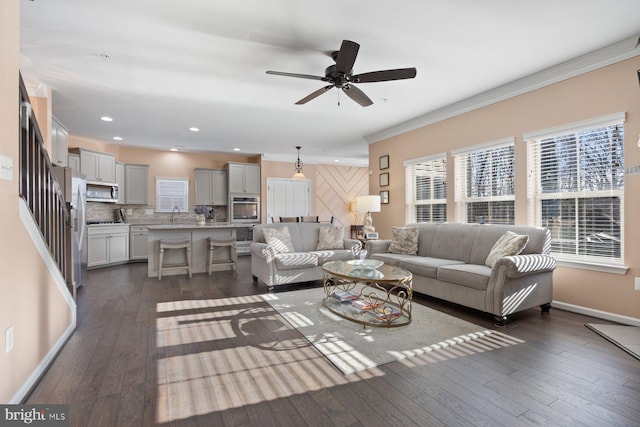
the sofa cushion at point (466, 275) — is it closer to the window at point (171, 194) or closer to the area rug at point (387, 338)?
the area rug at point (387, 338)

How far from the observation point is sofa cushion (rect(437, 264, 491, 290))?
3070 millimetres

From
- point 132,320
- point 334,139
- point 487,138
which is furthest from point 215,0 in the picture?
point 334,139

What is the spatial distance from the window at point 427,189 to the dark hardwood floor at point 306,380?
243 centimetres

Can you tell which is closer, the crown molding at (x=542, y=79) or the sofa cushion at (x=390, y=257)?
the crown molding at (x=542, y=79)

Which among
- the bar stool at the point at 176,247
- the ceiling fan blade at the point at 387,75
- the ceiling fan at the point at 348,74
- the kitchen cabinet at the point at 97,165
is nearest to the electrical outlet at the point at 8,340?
the ceiling fan at the point at 348,74

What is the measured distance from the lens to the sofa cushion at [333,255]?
452cm

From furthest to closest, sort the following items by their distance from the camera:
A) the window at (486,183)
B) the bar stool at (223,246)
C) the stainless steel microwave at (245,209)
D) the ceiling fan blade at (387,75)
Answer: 1. the stainless steel microwave at (245,209)
2. the bar stool at (223,246)
3. the window at (486,183)
4. the ceiling fan blade at (387,75)

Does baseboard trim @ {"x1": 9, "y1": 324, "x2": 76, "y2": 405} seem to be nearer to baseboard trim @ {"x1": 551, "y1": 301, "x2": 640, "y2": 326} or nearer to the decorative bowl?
the decorative bowl

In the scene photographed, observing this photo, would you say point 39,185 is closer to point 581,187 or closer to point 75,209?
point 75,209

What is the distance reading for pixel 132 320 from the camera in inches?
121

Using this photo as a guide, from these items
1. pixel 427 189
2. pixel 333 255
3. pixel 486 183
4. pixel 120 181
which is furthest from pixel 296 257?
pixel 120 181

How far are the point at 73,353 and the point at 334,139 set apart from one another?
225 inches

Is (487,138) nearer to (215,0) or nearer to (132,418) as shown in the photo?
(215,0)

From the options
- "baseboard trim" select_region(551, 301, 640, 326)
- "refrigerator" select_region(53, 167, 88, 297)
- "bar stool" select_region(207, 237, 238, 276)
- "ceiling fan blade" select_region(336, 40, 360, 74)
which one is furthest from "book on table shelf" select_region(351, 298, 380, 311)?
"refrigerator" select_region(53, 167, 88, 297)
